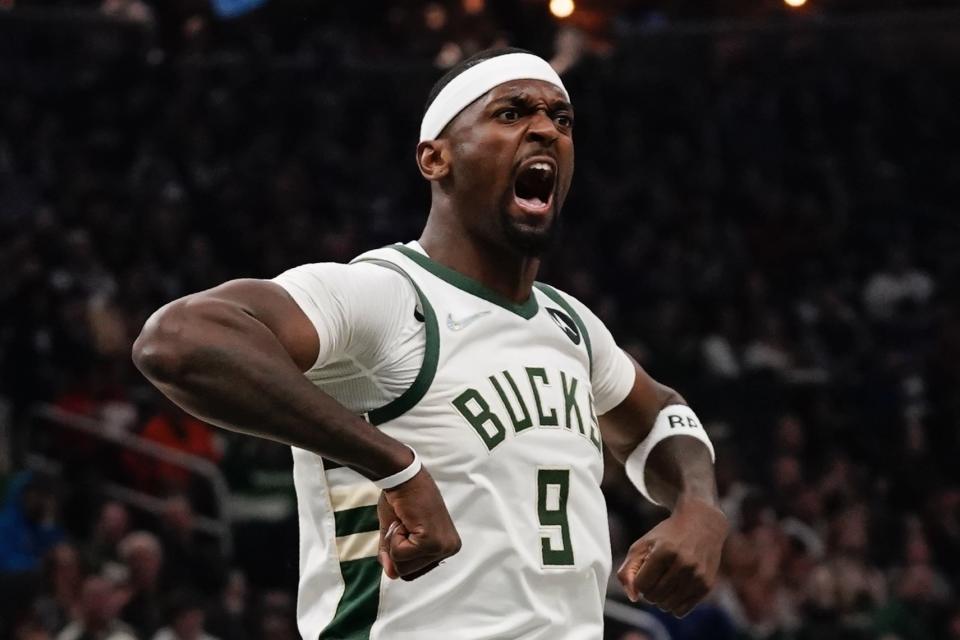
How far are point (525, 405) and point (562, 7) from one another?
284 inches

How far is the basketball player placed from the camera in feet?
9.59

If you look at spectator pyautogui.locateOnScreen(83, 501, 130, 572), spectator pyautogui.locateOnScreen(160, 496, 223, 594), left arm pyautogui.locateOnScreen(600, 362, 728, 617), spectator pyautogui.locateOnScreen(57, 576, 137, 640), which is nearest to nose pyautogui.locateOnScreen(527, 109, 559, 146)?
left arm pyautogui.locateOnScreen(600, 362, 728, 617)

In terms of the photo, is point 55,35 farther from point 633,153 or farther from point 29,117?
point 633,153

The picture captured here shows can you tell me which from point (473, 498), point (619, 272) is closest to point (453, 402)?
point (473, 498)

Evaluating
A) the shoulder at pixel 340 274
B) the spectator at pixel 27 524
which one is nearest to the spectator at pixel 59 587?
the spectator at pixel 27 524

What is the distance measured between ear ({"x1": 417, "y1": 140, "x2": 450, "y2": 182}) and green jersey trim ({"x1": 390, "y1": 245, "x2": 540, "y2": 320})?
0.58ft

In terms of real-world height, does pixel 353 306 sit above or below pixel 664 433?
above

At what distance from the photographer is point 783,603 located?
9.60m

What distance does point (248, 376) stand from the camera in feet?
9.37

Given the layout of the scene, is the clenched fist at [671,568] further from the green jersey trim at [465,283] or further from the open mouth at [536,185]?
the open mouth at [536,185]

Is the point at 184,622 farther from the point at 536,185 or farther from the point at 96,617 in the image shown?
the point at 536,185

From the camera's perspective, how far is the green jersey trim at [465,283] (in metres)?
3.54

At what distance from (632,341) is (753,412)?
1.03m

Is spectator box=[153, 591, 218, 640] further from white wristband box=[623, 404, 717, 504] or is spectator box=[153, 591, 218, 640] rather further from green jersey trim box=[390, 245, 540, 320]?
green jersey trim box=[390, 245, 540, 320]
